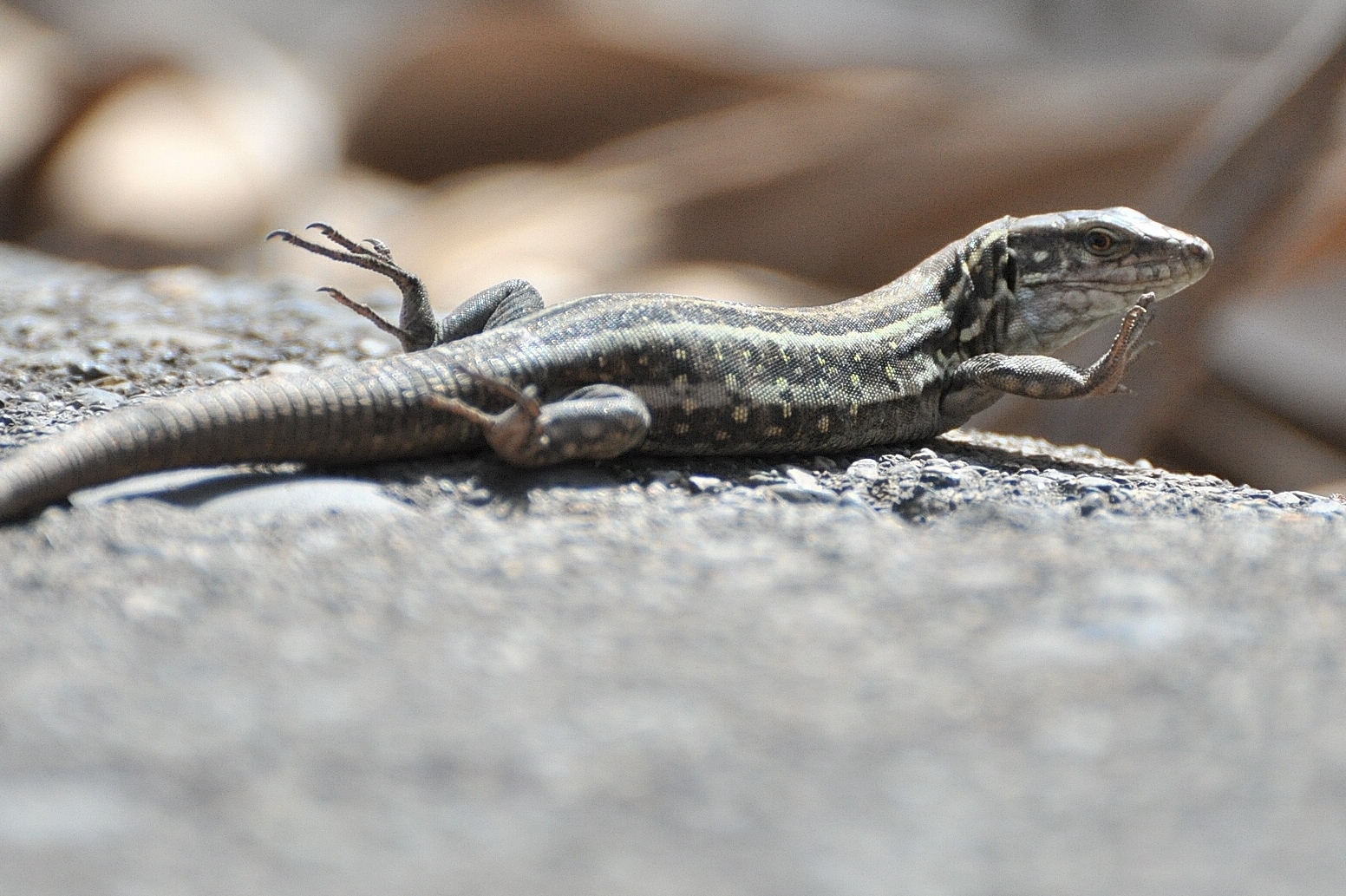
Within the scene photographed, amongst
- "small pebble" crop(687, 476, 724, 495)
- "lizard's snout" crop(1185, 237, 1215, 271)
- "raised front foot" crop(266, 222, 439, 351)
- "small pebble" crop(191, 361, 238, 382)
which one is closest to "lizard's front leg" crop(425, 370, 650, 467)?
"small pebble" crop(687, 476, 724, 495)

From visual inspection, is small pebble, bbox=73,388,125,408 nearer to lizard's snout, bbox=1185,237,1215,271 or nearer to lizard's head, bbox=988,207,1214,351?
lizard's head, bbox=988,207,1214,351

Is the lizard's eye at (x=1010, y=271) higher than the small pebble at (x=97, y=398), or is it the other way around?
the small pebble at (x=97, y=398)

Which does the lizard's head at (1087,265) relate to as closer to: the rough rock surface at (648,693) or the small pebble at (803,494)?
the rough rock surface at (648,693)

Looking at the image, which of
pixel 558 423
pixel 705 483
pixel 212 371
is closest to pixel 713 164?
pixel 212 371

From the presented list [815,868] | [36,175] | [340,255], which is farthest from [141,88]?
[815,868]

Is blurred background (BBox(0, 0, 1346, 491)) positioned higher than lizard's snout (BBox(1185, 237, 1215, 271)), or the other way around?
blurred background (BBox(0, 0, 1346, 491))

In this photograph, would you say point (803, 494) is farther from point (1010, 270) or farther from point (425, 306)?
point (1010, 270)

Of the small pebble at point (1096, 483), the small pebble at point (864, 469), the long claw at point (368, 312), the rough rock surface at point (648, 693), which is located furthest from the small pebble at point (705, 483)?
the long claw at point (368, 312)
